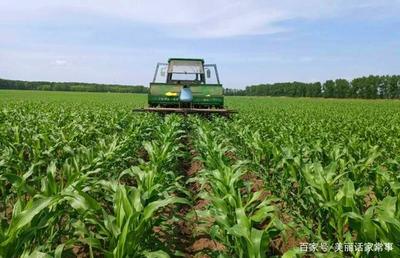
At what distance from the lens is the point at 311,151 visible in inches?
201

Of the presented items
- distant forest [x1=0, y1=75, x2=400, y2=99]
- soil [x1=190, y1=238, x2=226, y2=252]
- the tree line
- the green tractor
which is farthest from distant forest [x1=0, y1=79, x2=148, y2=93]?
soil [x1=190, y1=238, x2=226, y2=252]

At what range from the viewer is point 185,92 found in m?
13.0

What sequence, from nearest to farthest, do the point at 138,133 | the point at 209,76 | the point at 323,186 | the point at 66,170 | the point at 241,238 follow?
1. the point at 241,238
2. the point at 323,186
3. the point at 66,170
4. the point at 138,133
5. the point at 209,76

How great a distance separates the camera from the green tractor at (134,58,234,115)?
12961 millimetres

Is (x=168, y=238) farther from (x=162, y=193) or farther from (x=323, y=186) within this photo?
(x=323, y=186)

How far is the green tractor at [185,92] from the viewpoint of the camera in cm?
1296

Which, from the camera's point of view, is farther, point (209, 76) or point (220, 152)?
point (209, 76)

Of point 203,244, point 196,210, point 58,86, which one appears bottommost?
point 58,86

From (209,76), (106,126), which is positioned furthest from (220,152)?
(209,76)

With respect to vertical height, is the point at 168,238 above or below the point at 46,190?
below

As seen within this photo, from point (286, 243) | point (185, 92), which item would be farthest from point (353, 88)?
Answer: point (286, 243)

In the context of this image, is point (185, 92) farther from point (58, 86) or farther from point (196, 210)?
point (58, 86)

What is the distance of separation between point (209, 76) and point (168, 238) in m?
10.3

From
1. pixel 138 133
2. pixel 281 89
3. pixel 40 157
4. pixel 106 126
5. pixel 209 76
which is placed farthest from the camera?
pixel 281 89
